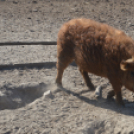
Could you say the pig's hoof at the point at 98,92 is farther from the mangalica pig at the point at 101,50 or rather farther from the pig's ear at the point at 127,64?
the pig's ear at the point at 127,64

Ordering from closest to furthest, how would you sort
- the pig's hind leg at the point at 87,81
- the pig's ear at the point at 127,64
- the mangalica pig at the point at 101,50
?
the pig's ear at the point at 127,64
the mangalica pig at the point at 101,50
the pig's hind leg at the point at 87,81

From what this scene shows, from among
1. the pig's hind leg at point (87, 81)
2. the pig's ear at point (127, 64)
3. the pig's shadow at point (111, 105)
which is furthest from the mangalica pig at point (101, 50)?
the pig's hind leg at point (87, 81)

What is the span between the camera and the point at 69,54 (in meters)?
5.19

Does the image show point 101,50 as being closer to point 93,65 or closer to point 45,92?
point 93,65

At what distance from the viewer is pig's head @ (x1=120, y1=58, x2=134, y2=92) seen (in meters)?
4.42

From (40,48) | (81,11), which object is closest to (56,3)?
(81,11)

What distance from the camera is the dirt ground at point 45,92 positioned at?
14.5 feet

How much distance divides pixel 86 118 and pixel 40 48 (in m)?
2.80

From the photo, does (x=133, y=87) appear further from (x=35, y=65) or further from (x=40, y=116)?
(x=35, y=65)

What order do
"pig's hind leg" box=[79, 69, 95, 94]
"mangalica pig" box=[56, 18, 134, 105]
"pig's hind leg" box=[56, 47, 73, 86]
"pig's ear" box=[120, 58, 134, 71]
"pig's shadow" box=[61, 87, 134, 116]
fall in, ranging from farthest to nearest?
"pig's hind leg" box=[79, 69, 95, 94]
"pig's hind leg" box=[56, 47, 73, 86]
"pig's shadow" box=[61, 87, 134, 116]
"mangalica pig" box=[56, 18, 134, 105]
"pig's ear" box=[120, 58, 134, 71]

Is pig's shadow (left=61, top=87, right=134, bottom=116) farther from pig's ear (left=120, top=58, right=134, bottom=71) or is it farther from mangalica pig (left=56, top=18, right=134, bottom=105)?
pig's ear (left=120, top=58, right=134, bottom=71)

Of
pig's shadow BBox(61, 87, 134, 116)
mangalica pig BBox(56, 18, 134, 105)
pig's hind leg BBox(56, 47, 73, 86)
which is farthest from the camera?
pig's hind leg BBox(56, 47, 73, 86)

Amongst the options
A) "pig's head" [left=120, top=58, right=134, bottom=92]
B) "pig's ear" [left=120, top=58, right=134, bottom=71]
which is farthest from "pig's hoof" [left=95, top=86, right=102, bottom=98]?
"pig's ear" [left=120, top=58, right=134, bottom=71]

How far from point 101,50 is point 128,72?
1.88 ft
